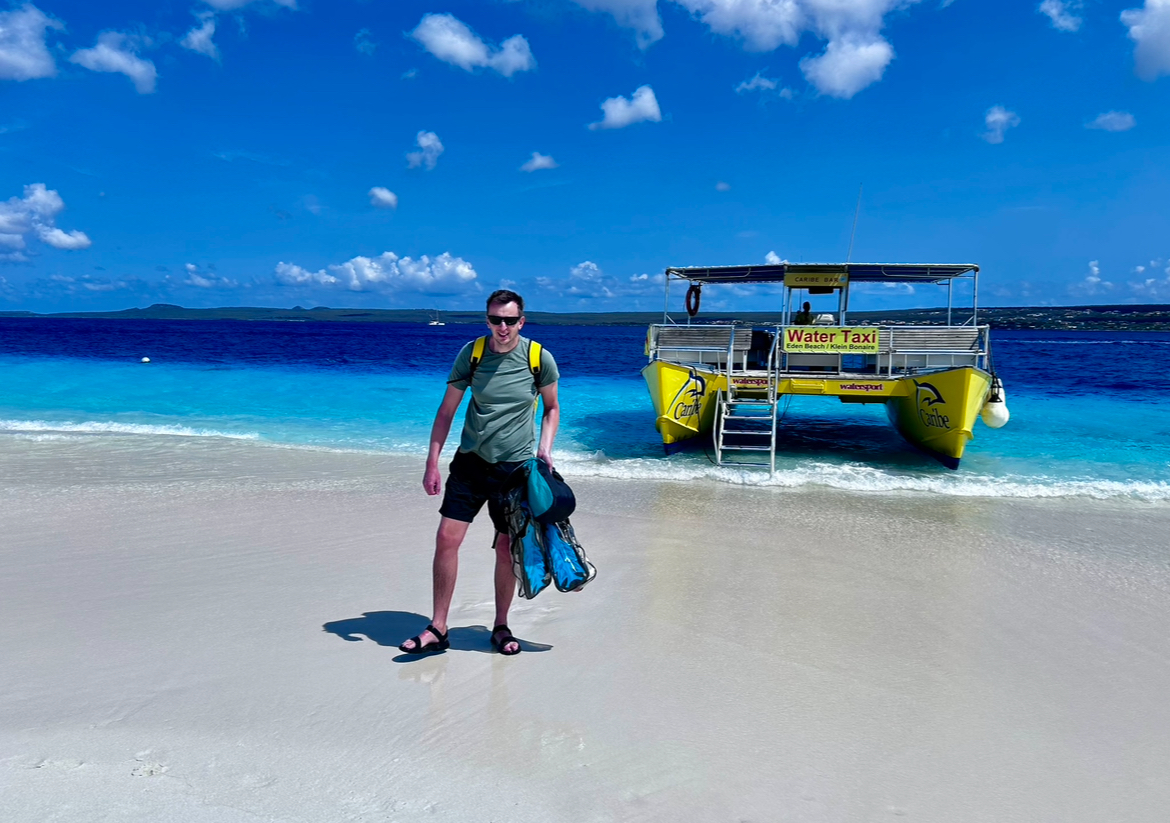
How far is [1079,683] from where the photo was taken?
3494mm

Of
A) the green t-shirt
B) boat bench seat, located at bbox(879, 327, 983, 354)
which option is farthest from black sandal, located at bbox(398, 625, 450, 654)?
boat bench seat, located at bbox(879, 327, 983, 354)

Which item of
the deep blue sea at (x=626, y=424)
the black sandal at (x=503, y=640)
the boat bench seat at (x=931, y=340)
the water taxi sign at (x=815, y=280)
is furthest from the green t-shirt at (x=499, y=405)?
the water taxi sign at (x=815, y=280)

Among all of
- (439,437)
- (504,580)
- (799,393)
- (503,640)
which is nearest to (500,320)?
(439,437)

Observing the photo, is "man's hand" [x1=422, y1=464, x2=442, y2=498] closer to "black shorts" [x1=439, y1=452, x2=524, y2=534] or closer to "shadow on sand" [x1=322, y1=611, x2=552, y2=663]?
"black shorts" [x1=439, y1=452, x2=524, y2=534]

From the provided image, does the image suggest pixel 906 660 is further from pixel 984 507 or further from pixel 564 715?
pixel 984 507

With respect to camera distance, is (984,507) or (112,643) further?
(984,507)

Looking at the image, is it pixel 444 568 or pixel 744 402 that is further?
pixel 744 402

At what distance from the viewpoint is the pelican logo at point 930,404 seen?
32.5ft

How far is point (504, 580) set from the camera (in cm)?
358

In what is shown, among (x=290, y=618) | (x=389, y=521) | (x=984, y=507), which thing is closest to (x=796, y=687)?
(x=290, y=618)

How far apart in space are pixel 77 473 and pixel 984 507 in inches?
379

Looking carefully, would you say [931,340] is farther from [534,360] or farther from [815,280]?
[534,360]

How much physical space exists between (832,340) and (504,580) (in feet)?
27.6

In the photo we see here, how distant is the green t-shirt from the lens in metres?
3.38
